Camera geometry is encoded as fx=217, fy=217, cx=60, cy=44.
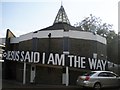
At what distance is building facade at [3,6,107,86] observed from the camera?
65.7ft

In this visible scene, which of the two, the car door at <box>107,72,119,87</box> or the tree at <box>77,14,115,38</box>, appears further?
the tree at <box>77,14,115,38</box>

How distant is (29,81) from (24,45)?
5.27m

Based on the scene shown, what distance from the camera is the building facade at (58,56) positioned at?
20016mm

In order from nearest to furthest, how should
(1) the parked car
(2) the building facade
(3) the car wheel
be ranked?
(1) the parked car, (3) the car wheel, (2) the building facade

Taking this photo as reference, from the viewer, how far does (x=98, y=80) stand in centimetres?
1587

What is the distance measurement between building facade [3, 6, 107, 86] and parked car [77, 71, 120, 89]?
3.52 metres

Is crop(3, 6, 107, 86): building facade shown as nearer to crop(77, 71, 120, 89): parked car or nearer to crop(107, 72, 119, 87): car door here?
crop(107, 72, 119, 87): car door

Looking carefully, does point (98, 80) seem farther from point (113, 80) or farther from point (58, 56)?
point (58, 56)

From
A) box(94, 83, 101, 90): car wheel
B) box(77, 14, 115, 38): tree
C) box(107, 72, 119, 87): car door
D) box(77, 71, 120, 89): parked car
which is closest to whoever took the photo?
box(77, 71, 120, 89): parked car

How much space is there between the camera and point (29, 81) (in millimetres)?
22141

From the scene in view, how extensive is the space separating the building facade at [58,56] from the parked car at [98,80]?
3.52 m

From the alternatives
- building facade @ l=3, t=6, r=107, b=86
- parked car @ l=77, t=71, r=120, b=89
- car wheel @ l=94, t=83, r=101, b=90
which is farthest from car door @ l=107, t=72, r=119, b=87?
building facade @ l=3, t=6, r=107, b=86

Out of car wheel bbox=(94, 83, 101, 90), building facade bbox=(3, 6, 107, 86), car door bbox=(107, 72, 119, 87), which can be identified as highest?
building facade bbox=(3, 6, 107, 86)

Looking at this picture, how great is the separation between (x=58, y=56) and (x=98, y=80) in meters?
5.22
